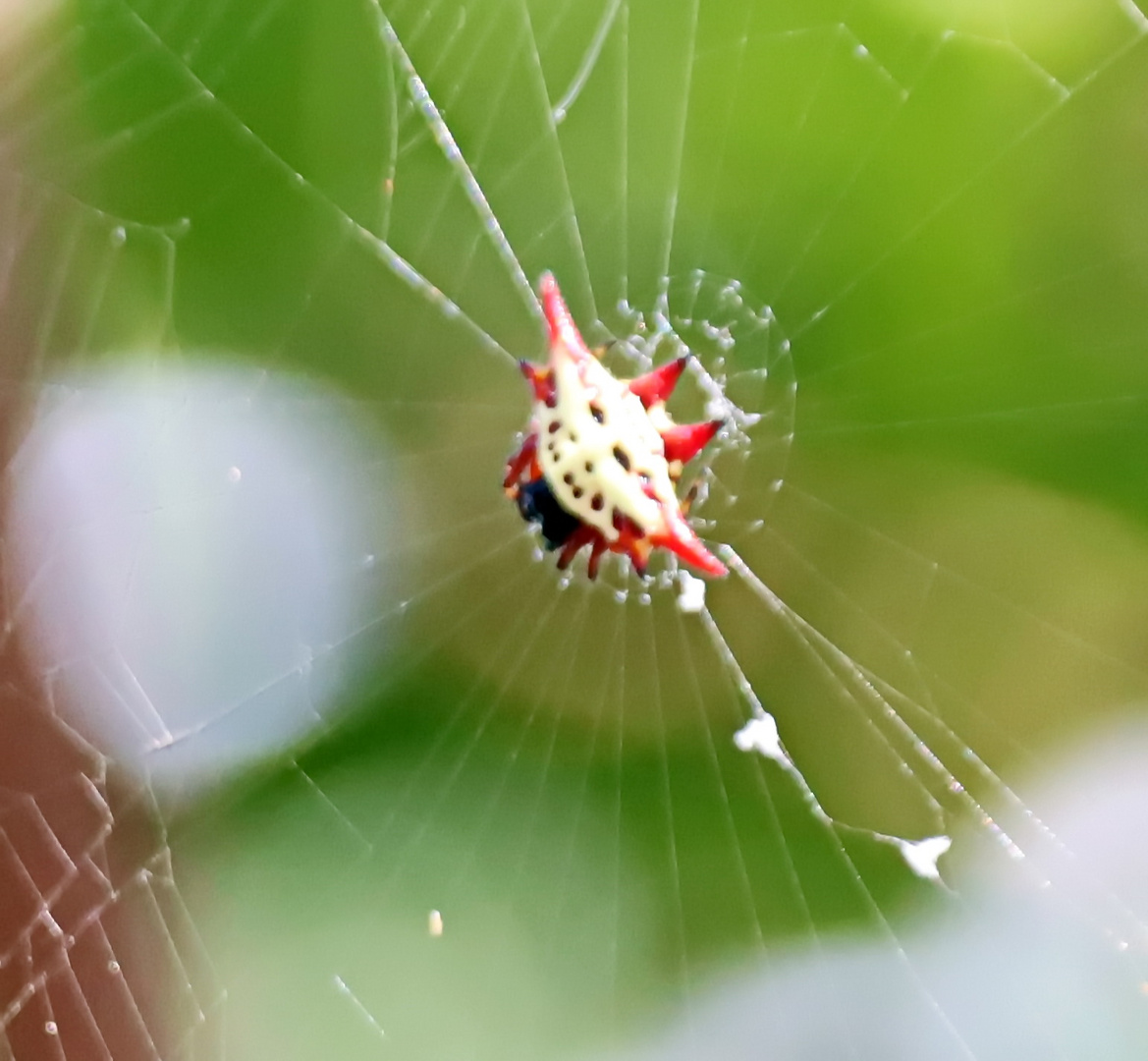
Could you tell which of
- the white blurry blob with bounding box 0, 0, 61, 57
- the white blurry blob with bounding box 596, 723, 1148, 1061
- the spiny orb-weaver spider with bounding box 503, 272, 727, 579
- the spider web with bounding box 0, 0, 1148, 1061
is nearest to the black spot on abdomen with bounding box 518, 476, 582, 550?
the spiny orb-weaver spider with bounding box 503, 272, 727, 579

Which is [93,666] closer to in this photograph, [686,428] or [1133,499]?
[686,428]

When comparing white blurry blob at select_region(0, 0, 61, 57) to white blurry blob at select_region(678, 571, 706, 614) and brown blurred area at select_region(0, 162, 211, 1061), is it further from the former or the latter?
white blurry blob at select_region(678, 571, 706, 614)

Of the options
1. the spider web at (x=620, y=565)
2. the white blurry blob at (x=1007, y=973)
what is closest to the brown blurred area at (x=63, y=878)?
the spider web at (x=620, y=565)

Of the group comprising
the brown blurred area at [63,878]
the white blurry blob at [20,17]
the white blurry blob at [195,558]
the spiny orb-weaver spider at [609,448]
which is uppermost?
the white blurry blob at [20,17]

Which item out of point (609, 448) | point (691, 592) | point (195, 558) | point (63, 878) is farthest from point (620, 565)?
point (63, 878)

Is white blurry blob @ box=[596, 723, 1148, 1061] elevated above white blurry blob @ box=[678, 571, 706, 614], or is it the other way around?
white blurry blob @ box=[678, 571, 706, 614]

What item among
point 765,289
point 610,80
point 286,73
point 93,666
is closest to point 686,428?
point 765,289

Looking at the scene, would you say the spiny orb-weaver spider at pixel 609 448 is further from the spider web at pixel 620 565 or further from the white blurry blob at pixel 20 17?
the white blurry blob at pixel 20 17

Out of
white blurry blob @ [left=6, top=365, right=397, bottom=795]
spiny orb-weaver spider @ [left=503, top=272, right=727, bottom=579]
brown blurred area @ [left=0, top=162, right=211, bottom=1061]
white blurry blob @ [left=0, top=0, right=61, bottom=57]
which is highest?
white blurry blob @ [left=0, top=0, right=61, bottom=57]
